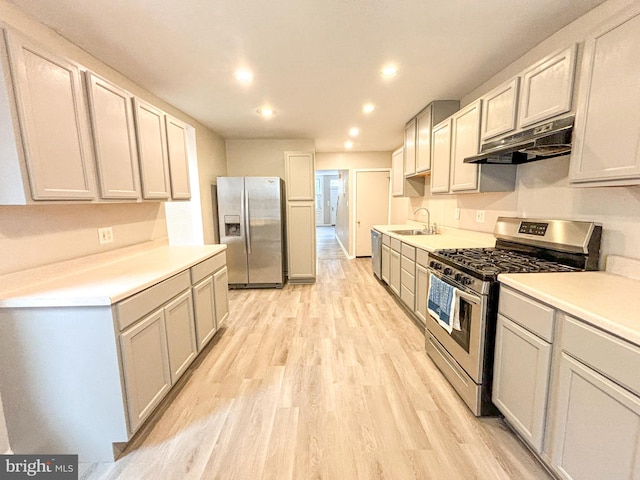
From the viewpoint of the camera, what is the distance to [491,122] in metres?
2.10

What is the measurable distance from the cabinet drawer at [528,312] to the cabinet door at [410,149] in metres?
2.49

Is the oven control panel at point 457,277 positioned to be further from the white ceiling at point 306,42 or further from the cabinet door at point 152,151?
the cabinet door at point 152,151

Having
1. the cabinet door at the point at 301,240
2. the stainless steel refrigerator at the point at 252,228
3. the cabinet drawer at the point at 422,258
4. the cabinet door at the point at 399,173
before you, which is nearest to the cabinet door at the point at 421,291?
the cabinet drawer at the point at 422,258

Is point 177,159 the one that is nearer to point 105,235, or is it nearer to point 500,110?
point 105,235

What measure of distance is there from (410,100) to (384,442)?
318 centimetres

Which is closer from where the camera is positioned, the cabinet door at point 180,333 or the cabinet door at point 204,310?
the cabinet door at point 180,333

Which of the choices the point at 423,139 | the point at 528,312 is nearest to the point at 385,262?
the point at 423,139

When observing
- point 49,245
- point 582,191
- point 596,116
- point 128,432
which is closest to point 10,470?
point 128,432

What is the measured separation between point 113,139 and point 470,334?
105 inches

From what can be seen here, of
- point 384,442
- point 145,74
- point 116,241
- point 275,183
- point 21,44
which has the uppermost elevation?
point 145,74

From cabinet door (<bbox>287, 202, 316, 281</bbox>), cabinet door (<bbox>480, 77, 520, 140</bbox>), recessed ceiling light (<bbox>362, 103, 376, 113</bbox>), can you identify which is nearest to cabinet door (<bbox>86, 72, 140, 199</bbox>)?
recessed ceiling light (<bbox>362, 103, 376, 113</bbox>)

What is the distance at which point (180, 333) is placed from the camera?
1965 mm

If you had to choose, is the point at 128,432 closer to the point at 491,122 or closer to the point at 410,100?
the point at 491,122

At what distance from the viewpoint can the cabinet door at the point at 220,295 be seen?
261 centimetres
